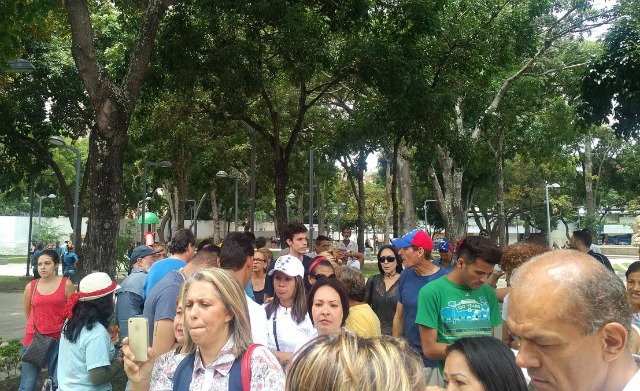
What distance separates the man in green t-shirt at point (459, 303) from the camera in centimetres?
398

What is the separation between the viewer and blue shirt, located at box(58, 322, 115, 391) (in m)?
4.05

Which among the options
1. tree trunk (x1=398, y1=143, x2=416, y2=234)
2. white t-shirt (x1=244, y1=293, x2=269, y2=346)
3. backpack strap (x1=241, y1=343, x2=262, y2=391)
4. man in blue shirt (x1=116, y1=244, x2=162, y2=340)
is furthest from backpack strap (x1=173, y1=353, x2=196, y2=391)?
tree trunk (x1=398, y1=143, x2=416, y2=234)

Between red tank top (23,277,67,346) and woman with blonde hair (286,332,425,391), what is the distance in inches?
175

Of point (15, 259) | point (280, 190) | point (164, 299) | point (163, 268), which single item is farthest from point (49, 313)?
point (15, 259)

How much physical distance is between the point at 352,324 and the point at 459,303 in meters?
0.91

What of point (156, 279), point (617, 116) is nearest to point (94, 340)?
point (156, 279)

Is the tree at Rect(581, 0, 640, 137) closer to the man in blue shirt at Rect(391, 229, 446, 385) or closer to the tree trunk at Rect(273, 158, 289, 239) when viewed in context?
the man in blue shirt at Rect(391, 229, 446, 385)

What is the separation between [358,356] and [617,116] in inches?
361

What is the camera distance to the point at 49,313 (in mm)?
5742

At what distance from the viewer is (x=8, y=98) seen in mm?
19734

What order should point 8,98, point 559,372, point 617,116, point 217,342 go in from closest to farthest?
point 559,372
point 217,342
point 617,116
point 8,98

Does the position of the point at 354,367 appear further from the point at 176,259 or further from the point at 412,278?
the point at 412,278

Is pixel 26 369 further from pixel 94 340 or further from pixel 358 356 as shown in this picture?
pixel 358 356

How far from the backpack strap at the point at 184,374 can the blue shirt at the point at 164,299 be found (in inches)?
32.9
